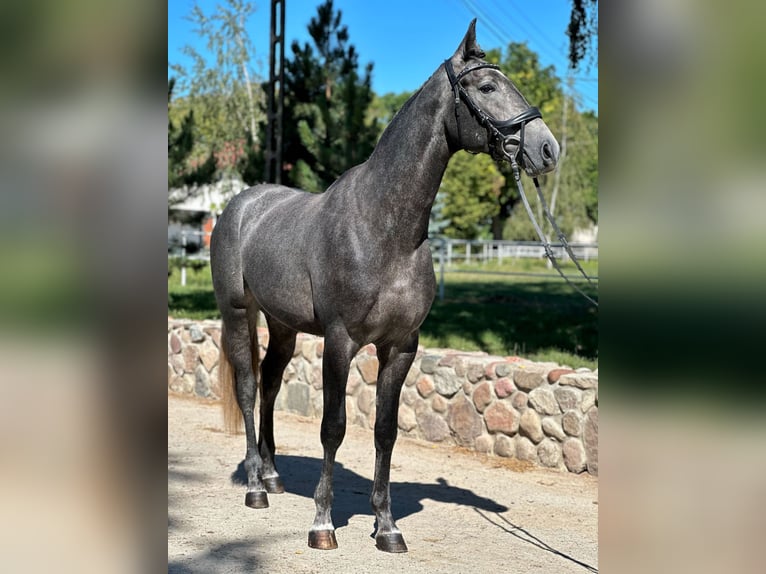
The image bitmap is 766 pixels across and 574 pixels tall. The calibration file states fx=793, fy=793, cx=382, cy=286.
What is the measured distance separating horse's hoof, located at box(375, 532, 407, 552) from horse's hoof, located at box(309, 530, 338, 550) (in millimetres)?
237

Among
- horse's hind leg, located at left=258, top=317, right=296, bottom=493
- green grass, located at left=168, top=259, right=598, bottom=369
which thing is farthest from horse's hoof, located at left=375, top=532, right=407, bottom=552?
green grass, located at left=168, top=259, right=598, bottom=369

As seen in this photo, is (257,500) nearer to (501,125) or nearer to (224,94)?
(501,125)

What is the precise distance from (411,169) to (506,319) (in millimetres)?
8990

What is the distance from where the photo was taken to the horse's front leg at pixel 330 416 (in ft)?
13.0

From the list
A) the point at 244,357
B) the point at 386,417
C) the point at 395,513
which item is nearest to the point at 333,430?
the point at 386,417

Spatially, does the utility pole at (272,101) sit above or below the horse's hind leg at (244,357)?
above

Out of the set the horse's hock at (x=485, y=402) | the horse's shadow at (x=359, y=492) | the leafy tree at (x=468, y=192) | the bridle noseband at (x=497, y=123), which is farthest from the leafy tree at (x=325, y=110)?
the leafy tree at (x=468, y=192)

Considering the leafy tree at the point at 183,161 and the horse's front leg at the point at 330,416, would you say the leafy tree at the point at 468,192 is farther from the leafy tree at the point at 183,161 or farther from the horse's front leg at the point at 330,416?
the horse's front leg at the point at 330,416

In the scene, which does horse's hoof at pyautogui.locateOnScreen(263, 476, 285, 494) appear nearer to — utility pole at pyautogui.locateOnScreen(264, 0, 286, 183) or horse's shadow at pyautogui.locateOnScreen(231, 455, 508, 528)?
horse's shadow at pyautogui.locateOnScreen(231, 455, 508, 528)

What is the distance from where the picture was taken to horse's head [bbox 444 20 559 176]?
11.2 feet

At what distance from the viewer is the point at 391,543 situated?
161 inches

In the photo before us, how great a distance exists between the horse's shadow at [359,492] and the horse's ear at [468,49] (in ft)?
8.75
